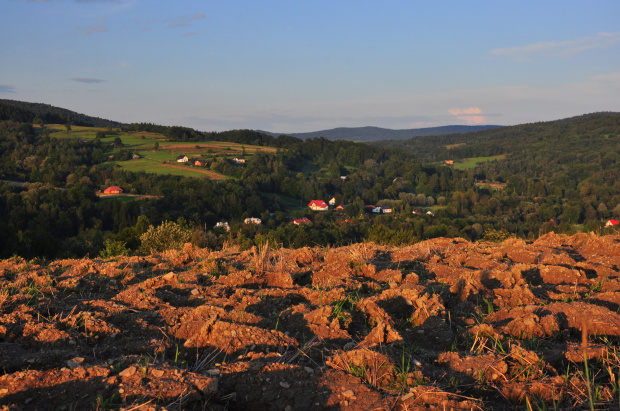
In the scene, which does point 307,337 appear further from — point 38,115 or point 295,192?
point 38,115

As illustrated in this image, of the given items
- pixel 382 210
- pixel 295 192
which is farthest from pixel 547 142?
pixel 295 192

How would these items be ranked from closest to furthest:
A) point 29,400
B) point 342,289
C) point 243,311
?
point 29,400 < point 243,311 < point 342,289

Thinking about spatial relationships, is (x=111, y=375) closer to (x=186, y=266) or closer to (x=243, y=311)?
(x=243, y=311)

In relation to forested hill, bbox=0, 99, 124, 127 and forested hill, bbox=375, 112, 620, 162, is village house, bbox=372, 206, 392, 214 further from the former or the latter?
forested hill, bbox=0, 99, 124, 127

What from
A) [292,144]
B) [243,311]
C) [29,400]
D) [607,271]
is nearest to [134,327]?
[243,311]

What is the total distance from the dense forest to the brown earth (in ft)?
35.8

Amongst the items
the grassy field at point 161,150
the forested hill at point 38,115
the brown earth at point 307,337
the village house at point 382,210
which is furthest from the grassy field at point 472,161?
the brown earth at point 307,337

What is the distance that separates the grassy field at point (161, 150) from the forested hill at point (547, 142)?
8591 centimetres

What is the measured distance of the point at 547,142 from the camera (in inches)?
6102

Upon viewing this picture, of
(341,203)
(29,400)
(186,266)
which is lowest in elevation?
(341,203)

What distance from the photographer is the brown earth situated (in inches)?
111

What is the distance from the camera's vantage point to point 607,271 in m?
6.48

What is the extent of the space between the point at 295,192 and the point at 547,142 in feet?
357

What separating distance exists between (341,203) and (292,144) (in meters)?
53.0
